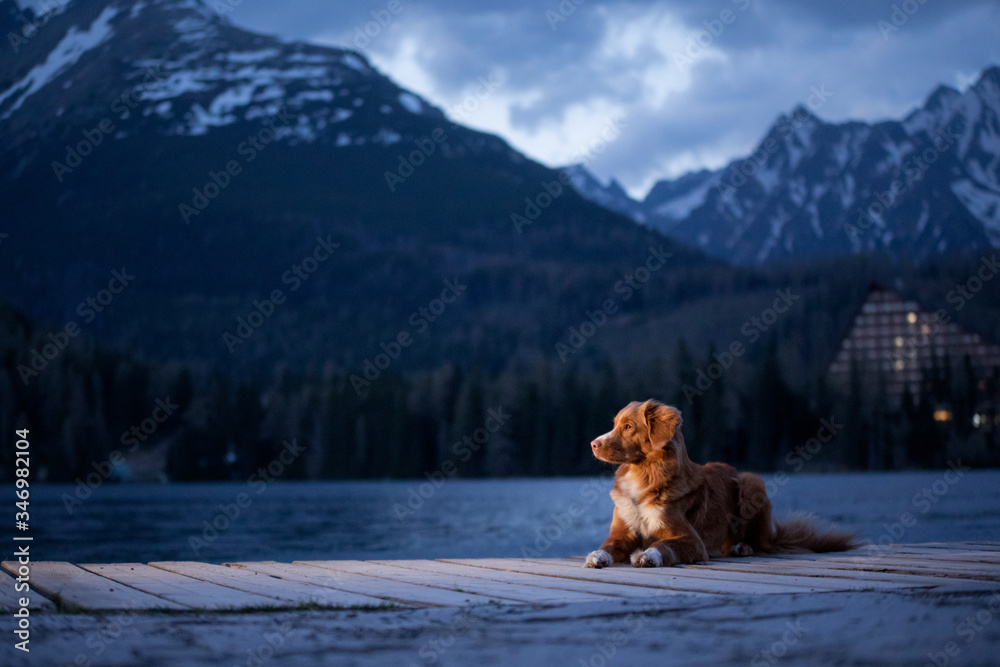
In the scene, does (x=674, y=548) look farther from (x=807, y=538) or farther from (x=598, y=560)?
(x=807, y=538)

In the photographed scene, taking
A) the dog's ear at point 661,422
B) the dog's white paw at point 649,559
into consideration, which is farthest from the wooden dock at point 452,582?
the dog's ear at point 661,422

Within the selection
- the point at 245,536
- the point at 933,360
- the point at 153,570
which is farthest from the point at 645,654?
the point at 933,360

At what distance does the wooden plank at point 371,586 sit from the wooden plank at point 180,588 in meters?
0.61

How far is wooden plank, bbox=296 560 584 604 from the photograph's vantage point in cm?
522

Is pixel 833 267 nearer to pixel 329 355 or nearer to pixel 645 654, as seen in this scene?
pixel 329 355

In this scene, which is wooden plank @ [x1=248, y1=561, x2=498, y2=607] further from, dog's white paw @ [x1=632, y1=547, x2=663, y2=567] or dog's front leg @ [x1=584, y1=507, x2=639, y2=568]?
dog's white paw @ [x1=632, y1=547, x2=663, y2=567]

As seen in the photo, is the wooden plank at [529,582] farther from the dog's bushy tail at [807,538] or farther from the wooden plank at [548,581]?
the dog's bushy tail at [807,538]

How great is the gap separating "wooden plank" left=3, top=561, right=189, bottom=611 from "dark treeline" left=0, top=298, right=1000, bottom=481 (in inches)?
4117

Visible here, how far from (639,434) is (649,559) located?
41.5 inches

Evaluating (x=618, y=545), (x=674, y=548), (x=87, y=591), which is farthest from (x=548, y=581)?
(x=87, y=591)

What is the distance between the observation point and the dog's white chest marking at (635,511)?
A: 25.7 ft

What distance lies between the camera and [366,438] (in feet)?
421

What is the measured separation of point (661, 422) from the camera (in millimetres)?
7754

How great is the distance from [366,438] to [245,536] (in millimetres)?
87562
